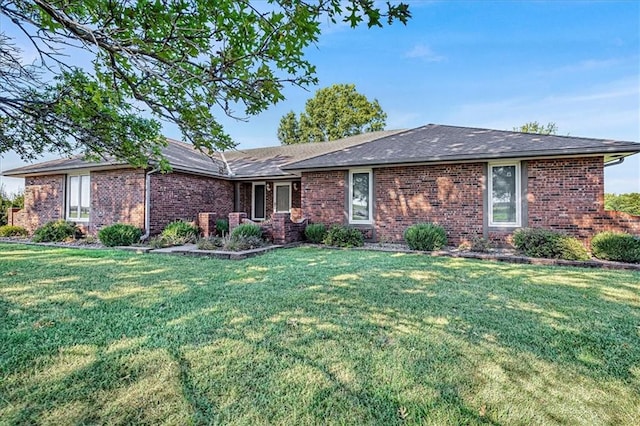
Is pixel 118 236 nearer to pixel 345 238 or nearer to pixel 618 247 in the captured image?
pixel 345 238

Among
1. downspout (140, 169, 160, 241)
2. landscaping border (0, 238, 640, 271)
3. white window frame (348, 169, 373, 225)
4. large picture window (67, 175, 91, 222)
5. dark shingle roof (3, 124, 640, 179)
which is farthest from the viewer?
large picture window (67, 175, 91, 222)

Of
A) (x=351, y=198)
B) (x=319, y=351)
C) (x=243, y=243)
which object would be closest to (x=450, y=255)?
(x=351, y=198)

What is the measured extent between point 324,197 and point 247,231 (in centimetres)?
318

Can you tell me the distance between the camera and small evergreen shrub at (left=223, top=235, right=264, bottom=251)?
8.80 metres

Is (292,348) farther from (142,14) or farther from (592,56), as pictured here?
(592,56)

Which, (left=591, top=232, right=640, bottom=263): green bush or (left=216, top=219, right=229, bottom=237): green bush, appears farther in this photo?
(left=216, top=219, right=229, bottom=237): green bush

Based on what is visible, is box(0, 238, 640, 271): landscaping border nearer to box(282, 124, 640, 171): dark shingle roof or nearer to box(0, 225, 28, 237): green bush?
box(282, 124, 640, 171): dark shingle roof

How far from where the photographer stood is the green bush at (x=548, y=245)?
24.7ft

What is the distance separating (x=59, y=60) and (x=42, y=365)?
3.95m

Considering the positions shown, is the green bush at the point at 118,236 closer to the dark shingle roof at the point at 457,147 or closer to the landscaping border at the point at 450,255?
the landscaping border at the point at 450,255

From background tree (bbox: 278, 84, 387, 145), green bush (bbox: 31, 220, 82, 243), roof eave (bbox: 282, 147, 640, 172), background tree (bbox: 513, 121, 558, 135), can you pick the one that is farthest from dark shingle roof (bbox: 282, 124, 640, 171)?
background tree (bbox: 513, 121, 558, 135)

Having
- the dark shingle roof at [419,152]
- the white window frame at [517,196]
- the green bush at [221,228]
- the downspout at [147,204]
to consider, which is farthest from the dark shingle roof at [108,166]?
the white window frame at [517,196]

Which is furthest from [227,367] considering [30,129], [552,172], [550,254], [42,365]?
[552,172]

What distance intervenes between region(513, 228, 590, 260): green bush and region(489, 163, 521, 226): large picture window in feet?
2.88
